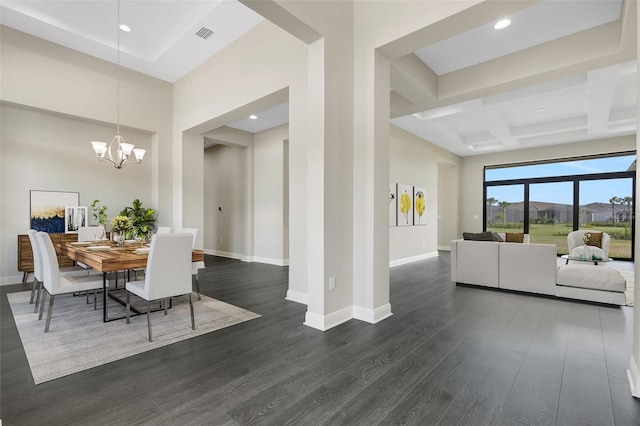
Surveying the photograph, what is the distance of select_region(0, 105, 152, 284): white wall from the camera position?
4.68m

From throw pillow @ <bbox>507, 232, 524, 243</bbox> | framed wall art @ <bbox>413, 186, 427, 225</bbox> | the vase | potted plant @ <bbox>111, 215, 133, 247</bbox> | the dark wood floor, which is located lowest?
the dark wood floor

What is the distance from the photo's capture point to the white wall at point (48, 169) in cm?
468

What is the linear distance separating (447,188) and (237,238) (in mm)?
7154

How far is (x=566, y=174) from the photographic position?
8391 millimetres

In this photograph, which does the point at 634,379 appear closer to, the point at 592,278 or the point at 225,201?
the point at 592,278

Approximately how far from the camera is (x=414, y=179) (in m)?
7.69

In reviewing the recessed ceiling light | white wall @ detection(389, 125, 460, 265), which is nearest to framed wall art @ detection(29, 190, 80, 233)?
white wall @ detection(389, 125, 460, 265)

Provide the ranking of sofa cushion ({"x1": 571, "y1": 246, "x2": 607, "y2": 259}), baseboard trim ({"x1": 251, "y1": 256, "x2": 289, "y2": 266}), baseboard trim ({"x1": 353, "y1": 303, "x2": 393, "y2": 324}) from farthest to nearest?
baseboard trim ({"x1": 251, "y1": 256, "x2": 289, "y2": 266}) < sofa cushion ({"x1": 571, "y1": 246, "x2": 607, "y2": 259}) < baseboard trim ({"x1": 353, "y1": 303, "x2": 393, "y2": 324})

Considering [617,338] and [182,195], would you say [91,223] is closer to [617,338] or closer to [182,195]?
[182,195]

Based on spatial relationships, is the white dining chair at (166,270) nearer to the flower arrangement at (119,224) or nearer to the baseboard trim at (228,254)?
the flower arrangement at (119,224)

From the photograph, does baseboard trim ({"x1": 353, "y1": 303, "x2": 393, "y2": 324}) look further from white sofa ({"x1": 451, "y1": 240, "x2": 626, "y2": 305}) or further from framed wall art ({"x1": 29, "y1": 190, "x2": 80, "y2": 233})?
framed wall art ({"x1": 29, "y1": 190, "x2": 80, "y2": 233})

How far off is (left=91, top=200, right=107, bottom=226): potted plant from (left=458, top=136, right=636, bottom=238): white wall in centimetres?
999

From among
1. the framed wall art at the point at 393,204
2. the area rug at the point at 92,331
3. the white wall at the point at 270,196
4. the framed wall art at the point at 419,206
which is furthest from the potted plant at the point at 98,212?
the framed wall art at the point at 419,206

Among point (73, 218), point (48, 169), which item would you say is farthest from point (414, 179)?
point (48, 169)
